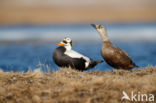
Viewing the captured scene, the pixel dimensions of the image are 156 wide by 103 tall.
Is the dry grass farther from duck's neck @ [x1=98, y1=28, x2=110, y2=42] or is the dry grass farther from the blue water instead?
duck's neck @ [x1=98, y1=28, x2=110, y2=42]

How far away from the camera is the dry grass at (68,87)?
558 cm

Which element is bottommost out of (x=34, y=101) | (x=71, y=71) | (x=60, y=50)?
(x=34, y=101)

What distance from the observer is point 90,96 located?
5613 millimetres

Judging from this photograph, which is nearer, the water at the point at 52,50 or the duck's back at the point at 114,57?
the duck's back at the point at 114,57

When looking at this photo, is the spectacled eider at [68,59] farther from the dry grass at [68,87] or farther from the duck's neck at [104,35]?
the dry grass at [68,87]

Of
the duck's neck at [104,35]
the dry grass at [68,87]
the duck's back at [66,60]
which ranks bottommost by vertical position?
the dry grass at [68,87]

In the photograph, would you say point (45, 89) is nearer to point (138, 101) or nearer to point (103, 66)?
point (138, 101)

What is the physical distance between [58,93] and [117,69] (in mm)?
2737

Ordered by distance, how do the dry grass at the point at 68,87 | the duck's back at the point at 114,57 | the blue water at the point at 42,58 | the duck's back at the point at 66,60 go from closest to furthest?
the dry grass at the point at 68,87 < the duck's back at the point at 66,60 < the duck's back at the point at 114,57 < the blue water at the point at 42,58

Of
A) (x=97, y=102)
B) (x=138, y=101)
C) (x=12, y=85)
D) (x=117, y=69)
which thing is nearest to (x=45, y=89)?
(x=12, y=85)

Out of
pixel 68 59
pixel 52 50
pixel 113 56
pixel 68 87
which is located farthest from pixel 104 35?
pixel 52 50

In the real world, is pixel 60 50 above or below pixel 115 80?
above

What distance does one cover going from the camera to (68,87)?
234 inches

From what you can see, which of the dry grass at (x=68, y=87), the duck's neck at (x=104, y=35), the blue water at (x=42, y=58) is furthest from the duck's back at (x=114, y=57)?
the dry grass at (x=68, y=87)
